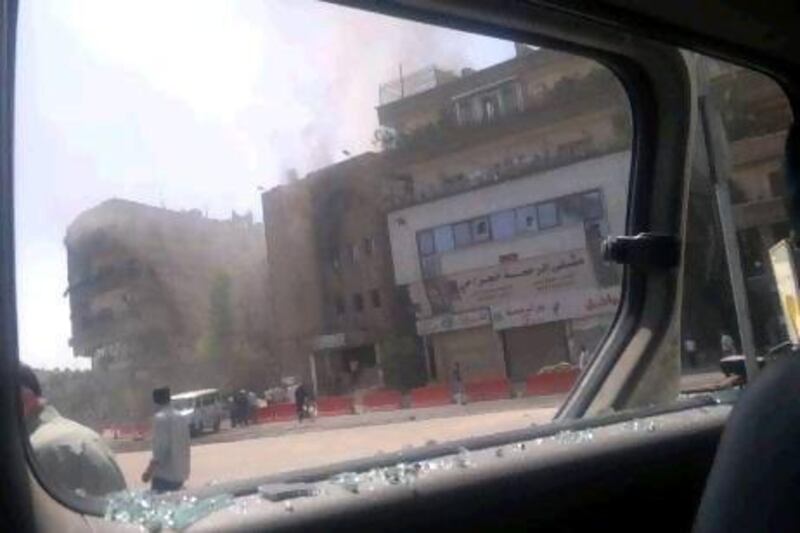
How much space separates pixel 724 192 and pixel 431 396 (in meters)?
1.02

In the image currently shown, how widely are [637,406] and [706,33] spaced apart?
2.98 ft

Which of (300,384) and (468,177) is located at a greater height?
(468,177)

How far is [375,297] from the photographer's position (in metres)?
2.04

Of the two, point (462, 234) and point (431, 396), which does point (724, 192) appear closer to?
point (462, 234)

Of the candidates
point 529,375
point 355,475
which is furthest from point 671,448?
point 355,475

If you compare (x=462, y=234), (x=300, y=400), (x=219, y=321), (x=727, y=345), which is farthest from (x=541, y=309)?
(x=219, y=321)

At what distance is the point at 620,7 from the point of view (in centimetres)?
224

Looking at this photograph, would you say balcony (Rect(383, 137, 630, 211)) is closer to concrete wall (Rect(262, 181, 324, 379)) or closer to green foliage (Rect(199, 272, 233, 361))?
concrete wall (Rect(262, 181, 324, 379))

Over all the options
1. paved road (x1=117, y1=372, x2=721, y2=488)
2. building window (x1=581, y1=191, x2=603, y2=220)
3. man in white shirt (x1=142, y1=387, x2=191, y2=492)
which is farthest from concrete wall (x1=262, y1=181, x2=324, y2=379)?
building window (x1=581, y1=191, x2=603, y2=220)

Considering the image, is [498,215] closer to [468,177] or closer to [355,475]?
[468,177]

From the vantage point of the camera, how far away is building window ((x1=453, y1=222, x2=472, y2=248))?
223 centimetres

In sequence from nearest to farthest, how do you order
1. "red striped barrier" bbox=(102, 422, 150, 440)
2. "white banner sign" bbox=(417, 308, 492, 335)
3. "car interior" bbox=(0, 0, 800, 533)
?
1. "car interior" bbox=(0, 0, 800, 533)
2. "red striped barrier" bbox=(102, 422, 150, 440)
3. "white banner sign" bbox=(417, 308, 492, 335)

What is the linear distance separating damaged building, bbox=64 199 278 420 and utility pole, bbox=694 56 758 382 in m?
1.29

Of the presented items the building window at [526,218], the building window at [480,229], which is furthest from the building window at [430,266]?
the building window at [526,218]
